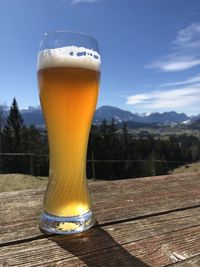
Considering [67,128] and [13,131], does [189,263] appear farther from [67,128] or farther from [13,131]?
[13,131]

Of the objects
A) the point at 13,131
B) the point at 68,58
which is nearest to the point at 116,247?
the point at 68,58

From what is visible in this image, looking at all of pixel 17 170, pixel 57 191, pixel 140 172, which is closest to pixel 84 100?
pixel 57 191

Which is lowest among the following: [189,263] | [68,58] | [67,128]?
[189,263]

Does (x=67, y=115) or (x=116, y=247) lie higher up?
(x=67, y=115)

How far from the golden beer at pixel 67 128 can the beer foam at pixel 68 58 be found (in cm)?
1

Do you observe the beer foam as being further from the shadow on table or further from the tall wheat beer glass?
the shadow on table

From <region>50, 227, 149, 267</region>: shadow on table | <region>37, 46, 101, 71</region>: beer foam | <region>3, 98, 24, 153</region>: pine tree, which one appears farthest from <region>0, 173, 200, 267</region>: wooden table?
<region>3, 98, 24, 153</region>: pine tree

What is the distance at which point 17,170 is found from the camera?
1228 inches

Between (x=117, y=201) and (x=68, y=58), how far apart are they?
43 cm

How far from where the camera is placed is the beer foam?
825 millimetres

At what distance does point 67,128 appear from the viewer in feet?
2.78

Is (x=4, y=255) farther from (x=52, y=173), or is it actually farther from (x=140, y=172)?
(x=140, y=172)

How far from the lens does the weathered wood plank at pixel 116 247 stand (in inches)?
25.2

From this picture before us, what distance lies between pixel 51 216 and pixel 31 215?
94mm
